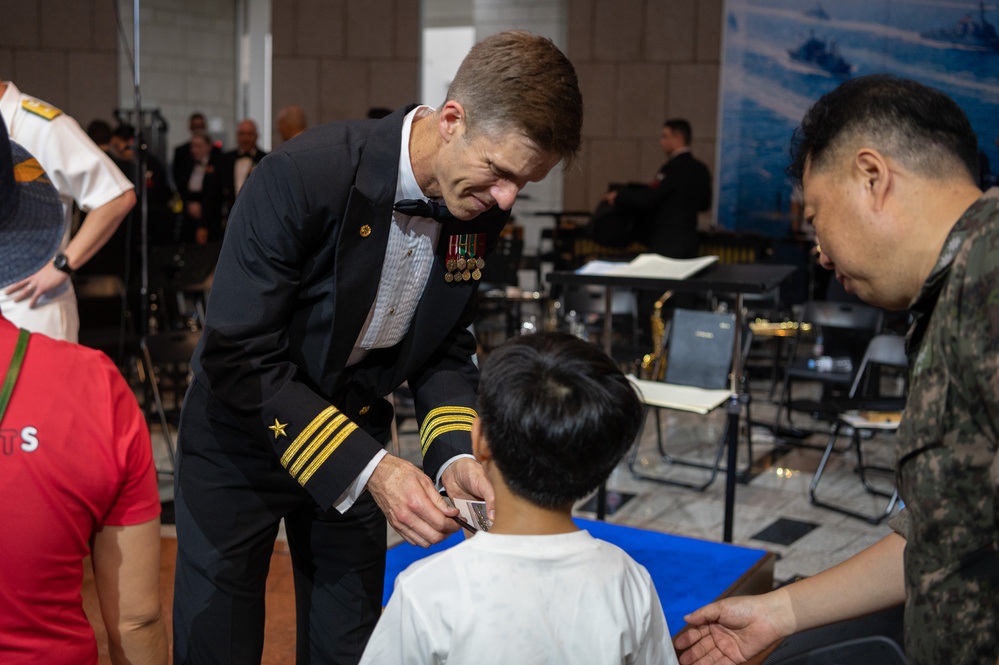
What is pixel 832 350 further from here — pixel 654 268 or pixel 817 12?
pixel 817 12

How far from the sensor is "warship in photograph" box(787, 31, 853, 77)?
1206cm

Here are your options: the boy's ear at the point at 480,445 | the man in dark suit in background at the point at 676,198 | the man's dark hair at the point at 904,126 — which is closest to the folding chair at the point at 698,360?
the man in dark suit in background at the point at 676,198

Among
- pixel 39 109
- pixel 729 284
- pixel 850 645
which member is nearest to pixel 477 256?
pixel 850 645

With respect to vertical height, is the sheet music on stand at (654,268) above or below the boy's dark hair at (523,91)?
below

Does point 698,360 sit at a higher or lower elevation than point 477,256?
lower

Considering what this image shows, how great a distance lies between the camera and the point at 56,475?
1226mm

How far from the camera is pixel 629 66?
1276cm

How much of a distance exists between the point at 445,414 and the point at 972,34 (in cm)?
1135

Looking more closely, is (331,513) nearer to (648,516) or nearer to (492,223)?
(492,223)

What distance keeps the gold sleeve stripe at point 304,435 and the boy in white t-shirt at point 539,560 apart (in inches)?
17.4

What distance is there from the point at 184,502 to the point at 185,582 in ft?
0.48

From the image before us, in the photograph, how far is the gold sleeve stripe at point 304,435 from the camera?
5.75 feet

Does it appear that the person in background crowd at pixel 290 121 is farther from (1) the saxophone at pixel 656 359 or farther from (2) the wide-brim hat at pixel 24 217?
(2) the wide-brim hat at pixel 24 217

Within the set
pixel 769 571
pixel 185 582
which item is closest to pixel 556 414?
pixel 185 582
